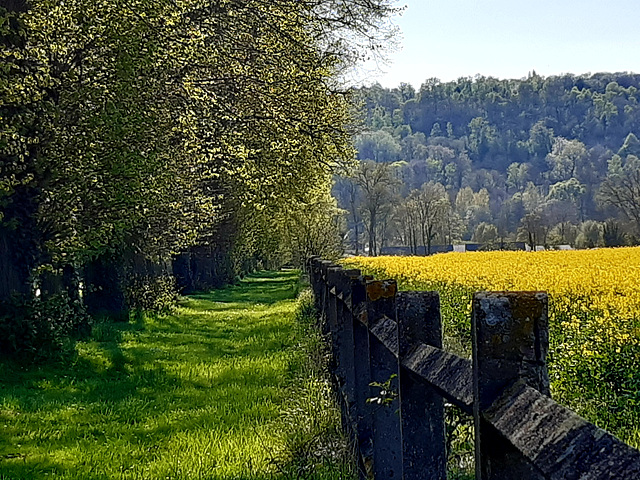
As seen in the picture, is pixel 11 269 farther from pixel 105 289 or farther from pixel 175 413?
pixel 105 289

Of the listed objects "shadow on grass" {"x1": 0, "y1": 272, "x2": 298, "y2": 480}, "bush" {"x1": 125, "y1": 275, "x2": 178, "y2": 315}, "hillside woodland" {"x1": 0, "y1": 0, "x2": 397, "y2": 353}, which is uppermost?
"hillside woodland" {"x1": 0, "y1": 0, "x2": 397, "y2": 353}

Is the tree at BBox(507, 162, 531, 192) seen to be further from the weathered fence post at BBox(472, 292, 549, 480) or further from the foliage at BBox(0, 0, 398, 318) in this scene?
the weathered fence post at BBox(472, 292, 549, 480)

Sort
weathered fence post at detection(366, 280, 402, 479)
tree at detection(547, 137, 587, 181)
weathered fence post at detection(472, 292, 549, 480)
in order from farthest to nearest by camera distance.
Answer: tree at detection(547, 137, 587, 181) → weathered fence post at detection(366, 280, 402, 479) → weathered fence post at detection(472, 292, 549, 480)

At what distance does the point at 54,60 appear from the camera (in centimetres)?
1257

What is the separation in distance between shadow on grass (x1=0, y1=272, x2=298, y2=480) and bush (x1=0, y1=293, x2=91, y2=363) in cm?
34

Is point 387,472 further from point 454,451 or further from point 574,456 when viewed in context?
point 574,456

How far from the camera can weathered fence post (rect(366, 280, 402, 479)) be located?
12.8 ft

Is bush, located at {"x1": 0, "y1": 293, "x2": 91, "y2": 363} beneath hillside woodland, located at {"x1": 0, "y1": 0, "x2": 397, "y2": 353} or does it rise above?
beneath

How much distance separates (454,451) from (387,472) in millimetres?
1234

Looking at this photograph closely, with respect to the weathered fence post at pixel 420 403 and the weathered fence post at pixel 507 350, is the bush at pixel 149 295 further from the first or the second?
the weathered fence post at pixel 507 350

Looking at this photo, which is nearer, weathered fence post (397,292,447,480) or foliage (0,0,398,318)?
weathered fence post (397,292,447,480)

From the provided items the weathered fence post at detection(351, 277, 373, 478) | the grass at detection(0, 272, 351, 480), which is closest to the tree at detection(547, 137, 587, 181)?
the grass at detection(0, 272, 351, 480)

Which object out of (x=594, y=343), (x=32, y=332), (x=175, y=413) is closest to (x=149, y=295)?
(x=32, y=332)

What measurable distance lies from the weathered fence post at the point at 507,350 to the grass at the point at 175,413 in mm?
3419
